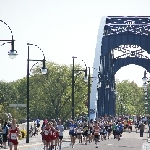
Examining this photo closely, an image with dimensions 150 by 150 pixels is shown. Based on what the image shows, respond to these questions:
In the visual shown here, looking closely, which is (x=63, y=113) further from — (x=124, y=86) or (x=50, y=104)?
(x=124, y=86)

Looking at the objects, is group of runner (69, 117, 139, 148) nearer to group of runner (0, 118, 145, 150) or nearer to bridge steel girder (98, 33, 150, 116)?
group of runner (0, 118, 145, 150)

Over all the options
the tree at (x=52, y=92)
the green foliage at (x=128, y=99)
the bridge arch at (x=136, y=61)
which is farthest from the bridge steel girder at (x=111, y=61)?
the green foliage at (x=128, y=99)

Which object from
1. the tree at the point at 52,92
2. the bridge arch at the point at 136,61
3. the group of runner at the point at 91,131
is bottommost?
the group of runner at the point at 91,131

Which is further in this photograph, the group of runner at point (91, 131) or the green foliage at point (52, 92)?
the green foliage at point (52, 92)

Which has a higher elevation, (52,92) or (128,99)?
(128,99)

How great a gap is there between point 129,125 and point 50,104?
3651 centimetres

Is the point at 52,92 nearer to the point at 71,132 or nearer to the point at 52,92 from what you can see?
the point at 52,92

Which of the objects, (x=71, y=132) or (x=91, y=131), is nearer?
(x=71, y=132)

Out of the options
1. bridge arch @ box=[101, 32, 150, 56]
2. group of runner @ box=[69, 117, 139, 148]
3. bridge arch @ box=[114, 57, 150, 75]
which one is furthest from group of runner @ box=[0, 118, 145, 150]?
bridge arch @ box=[114, 57, 150, 75]

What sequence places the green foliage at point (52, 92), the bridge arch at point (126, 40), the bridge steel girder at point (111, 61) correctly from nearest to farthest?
1. the bridge arch at point (126, 40)
2. the bridge steel girder at point (111, 61)
3. the green foliage at point (52, 92)

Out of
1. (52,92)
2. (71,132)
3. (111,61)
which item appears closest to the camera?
(71,132)

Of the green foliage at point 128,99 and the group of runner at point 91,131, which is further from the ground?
the green foliage at point 128,99

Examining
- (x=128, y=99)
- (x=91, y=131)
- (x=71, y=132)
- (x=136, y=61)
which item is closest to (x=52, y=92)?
(x=136, y=61)

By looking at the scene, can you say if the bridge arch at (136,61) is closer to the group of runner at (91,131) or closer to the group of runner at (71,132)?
the group of runner at (71,132)
